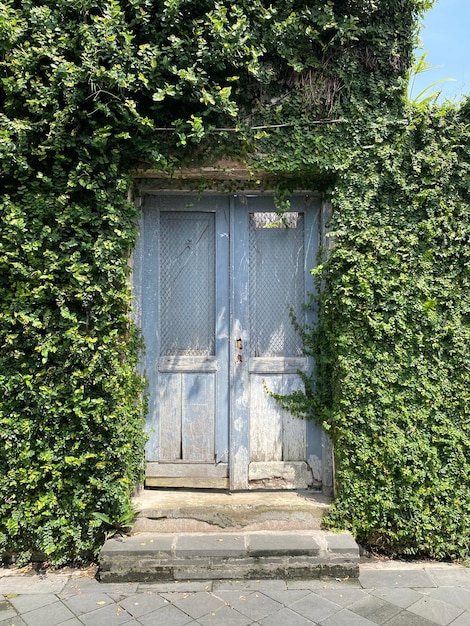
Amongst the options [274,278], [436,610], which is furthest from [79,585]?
[274,278]

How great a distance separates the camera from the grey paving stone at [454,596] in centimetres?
281

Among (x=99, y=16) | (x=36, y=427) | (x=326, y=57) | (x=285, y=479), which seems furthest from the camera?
(x=285, y=479)

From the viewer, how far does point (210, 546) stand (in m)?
3.15

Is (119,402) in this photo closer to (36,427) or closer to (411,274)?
(36,427)

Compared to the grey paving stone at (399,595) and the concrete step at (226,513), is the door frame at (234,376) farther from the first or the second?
the grey paving stone at (399,595)

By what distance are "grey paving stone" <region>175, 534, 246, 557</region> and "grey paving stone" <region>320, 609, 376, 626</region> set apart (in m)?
0.67

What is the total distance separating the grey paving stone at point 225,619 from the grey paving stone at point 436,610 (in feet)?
3.22

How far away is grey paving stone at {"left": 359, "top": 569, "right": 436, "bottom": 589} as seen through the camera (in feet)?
9.95

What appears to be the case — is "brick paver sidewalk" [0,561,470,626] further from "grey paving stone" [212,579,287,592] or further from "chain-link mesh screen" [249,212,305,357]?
"chain-link mesh screen" [249,212,305,357]

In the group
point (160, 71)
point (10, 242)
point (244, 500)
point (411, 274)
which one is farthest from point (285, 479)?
point (160, 71)

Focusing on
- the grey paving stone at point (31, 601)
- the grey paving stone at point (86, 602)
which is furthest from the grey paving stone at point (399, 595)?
the grey paving stone at point (31, 601)

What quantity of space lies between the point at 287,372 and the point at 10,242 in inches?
89.4

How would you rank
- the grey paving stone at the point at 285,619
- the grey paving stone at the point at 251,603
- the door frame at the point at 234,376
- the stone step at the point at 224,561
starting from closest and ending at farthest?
the grey paving stone at the point at 285,619
the grey paving stone at the point at 251,603
the stone step at the point at 224,561
the door frame at the point at 234,376

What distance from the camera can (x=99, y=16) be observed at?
9.98ft
